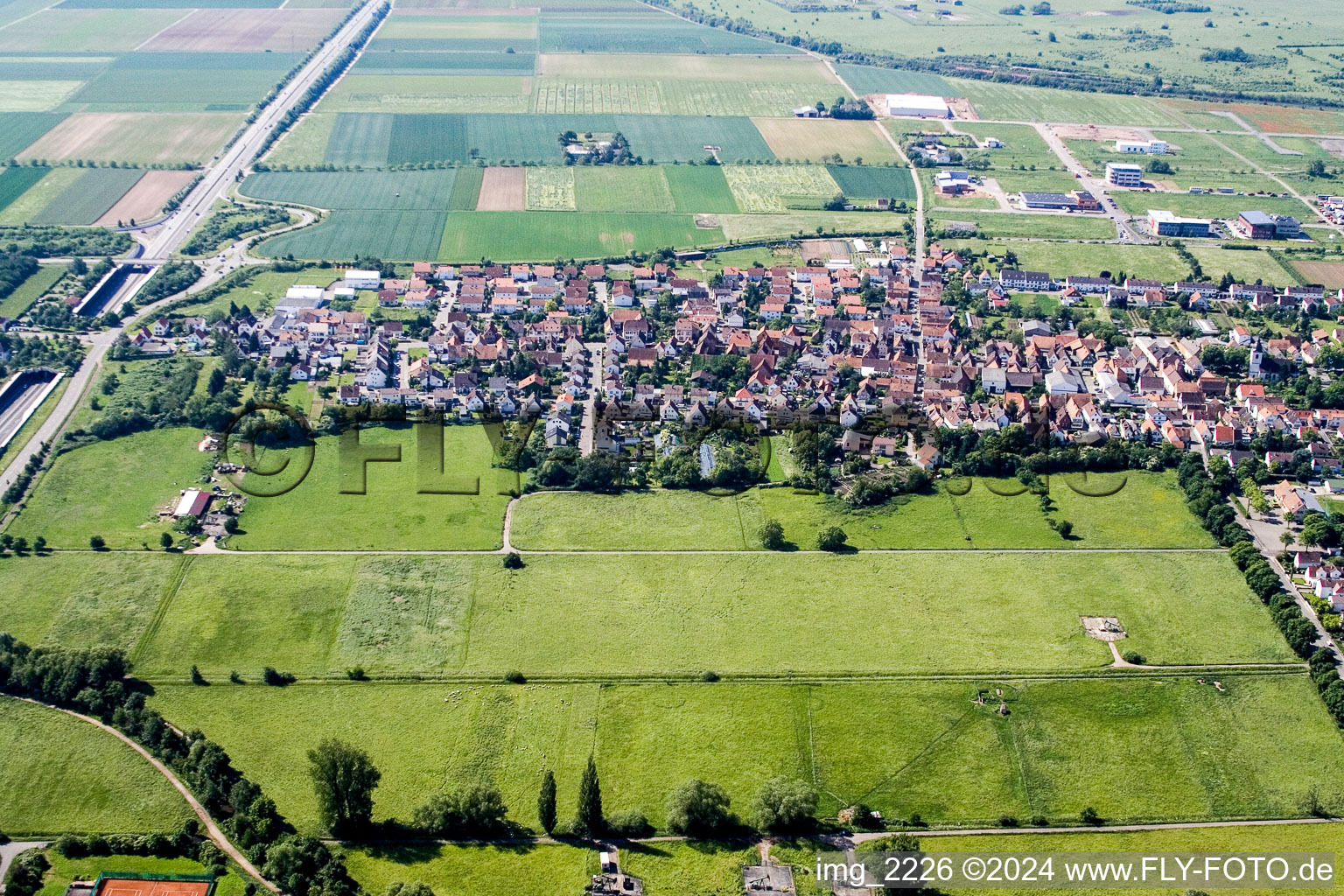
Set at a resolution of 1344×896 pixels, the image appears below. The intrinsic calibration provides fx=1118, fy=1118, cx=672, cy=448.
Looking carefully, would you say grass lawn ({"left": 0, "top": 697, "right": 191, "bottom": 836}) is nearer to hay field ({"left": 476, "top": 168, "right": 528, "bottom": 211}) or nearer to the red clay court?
the red clay court

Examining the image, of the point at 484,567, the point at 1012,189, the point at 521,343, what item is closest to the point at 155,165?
the point at 521,343

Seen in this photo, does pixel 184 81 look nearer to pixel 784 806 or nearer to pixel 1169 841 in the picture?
pixel 784 806

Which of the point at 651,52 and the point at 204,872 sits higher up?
the point at 651,52

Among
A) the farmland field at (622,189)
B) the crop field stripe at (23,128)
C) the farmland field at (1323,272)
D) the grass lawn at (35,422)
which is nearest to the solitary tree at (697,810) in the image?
the grass lawn at (35,422)

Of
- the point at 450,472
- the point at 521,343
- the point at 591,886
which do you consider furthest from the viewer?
the point at 521,343

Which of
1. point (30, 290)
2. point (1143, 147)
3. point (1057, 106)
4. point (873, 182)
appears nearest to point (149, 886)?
point (30, 290)

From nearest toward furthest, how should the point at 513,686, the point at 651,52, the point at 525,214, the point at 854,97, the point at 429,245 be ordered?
1. the point at 513,686
2. the point at 429,245
3. the point at 525,214
4. the point at 854,97
5. the point at 651,52

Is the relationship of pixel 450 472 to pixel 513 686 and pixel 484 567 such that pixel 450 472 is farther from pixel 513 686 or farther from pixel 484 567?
pixel 513 686
